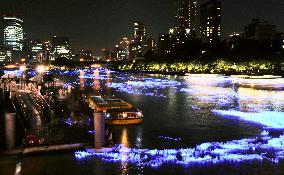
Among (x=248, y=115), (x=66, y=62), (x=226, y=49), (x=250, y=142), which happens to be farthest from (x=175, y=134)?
(x=66, y=62)

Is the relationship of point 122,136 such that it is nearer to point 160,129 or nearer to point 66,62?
point 160,129

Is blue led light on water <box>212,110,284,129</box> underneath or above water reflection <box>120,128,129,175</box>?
above

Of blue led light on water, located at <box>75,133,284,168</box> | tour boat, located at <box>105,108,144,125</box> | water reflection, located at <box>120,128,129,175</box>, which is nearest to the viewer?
water reflection, located at <box>120,128,129,175</box>

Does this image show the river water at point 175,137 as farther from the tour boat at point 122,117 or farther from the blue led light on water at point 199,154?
the tour boat at point 122,117

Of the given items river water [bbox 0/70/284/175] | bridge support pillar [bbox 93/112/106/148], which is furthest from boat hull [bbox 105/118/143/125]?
bridge support pillar [bbox 93/112/106/148]

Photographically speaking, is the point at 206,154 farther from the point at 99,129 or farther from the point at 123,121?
the point at 123,121

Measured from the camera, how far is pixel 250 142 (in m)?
20.0

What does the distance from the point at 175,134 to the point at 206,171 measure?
247 inches

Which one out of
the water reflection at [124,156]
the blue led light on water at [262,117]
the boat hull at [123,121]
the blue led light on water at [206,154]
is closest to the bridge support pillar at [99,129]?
the blue led light on water at [206,154]

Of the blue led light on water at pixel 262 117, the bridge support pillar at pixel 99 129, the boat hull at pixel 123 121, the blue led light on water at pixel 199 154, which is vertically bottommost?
the blue led light on water at pixel 199 154

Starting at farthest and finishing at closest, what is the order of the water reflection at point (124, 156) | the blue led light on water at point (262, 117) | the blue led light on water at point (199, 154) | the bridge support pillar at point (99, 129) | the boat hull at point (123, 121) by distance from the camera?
the blue led light on water at point (262, 117) < the boat hull at point (123, 121) < the bridge support pillar at point (99, 129) < the blue led light on water at point (199, 154) < the water reflection at point (124, 156)

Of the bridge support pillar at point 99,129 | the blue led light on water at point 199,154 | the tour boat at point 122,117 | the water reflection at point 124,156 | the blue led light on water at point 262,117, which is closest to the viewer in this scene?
the water reflection at point 124,156

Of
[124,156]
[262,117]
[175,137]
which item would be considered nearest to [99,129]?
[124,156]

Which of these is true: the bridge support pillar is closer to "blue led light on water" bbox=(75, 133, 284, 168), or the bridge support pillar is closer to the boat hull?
"blue led light on water" bbox=(75, 133, 284, 168)
